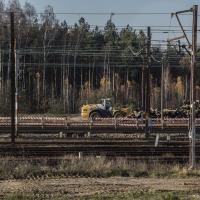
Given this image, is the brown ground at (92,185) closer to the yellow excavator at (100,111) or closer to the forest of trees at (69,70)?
the yellow excavator at (100,111)

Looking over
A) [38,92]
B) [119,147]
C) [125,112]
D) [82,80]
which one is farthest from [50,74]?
[119,147]

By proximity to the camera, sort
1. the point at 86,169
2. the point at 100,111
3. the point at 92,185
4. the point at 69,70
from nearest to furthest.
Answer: the point at 92,185 → the point at 86,169 → the point at 100,111 → the point at 69,70

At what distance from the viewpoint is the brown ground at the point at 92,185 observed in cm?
1530

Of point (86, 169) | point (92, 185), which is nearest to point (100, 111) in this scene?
point (86, 169)

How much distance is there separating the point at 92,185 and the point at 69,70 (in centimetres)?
8517

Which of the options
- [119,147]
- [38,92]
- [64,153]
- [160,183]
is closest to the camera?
[160,183]

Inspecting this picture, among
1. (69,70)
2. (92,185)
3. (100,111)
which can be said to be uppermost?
(69,70)

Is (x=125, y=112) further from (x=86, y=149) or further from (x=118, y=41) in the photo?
(x=118, y=41)

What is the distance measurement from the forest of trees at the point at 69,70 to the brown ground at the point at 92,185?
60.4 meters

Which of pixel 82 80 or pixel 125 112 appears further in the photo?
pixel 82 80

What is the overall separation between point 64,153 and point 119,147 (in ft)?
10.4

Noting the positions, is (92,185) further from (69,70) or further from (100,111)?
(69,70)

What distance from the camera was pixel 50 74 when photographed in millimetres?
102438

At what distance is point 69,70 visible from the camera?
101 m
